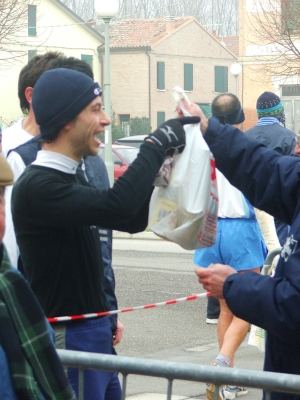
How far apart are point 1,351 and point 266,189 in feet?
4.47

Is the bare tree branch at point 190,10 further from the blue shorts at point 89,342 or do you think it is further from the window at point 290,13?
the blue shorts at point 89,342

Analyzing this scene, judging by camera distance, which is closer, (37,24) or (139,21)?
(37,24)

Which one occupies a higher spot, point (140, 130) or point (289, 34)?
point (289, 34)

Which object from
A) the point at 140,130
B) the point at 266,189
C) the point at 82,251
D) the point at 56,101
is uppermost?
the point at 56,101

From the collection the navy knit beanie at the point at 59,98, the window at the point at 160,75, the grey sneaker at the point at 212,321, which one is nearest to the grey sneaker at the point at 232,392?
the grey sneaker at the point at 212,321

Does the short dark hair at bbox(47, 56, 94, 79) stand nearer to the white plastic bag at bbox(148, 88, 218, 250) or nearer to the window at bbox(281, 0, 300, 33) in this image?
the white plastic bag at bbox(148, 88, 218, 250)

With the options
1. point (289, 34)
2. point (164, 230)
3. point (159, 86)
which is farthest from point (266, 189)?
point (159, 86)

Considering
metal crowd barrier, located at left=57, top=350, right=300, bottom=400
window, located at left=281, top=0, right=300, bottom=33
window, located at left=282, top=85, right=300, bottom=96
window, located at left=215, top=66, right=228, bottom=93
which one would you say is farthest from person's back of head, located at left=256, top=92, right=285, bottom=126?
window, located at left=215, top=66, right=228, bottom=93

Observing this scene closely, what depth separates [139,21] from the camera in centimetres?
5881

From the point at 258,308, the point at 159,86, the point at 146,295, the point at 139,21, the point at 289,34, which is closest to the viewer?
the point at 258,308

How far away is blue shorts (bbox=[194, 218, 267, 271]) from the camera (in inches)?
244

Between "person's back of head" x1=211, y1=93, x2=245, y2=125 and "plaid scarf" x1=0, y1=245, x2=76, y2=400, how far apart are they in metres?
4.61

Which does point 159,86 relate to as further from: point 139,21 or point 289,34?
point 289,34

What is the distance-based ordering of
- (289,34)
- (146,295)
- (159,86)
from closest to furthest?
1. (146,295)
2. (289,34)
3. (159,86)
